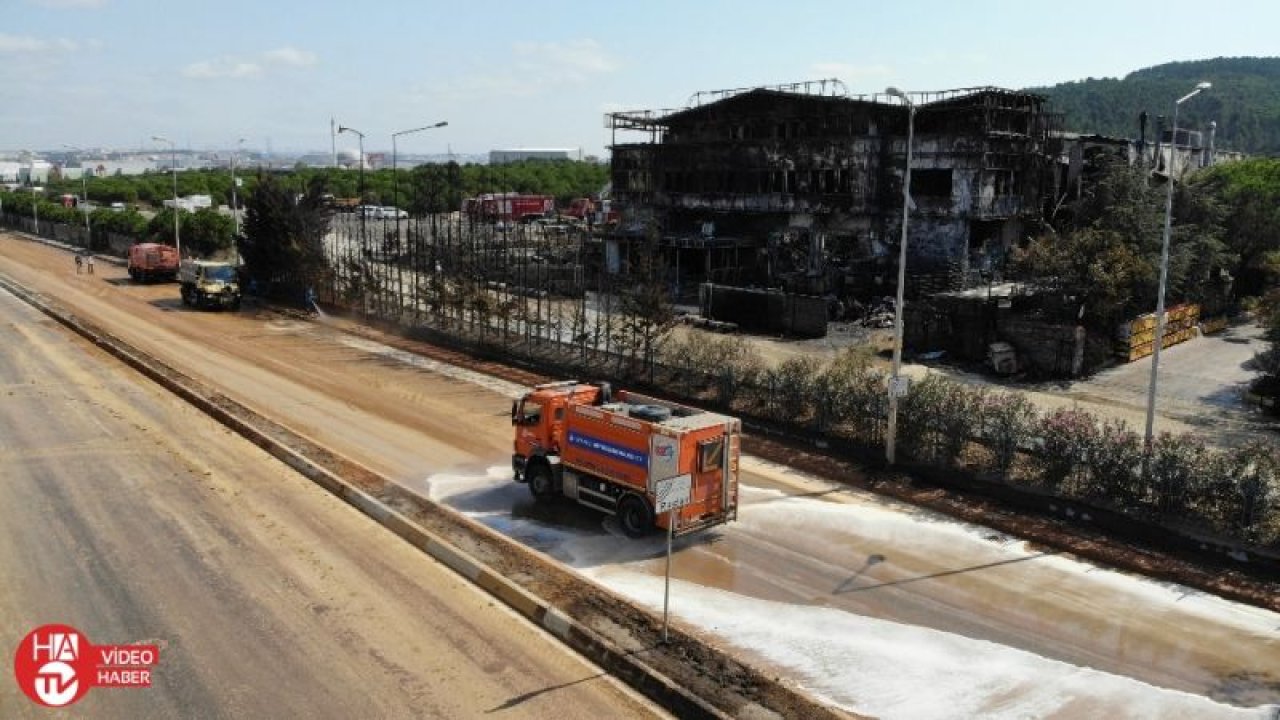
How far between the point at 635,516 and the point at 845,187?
40773mm

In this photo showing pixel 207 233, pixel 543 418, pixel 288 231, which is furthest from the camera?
pixel 207 233

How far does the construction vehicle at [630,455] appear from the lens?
1798 cm

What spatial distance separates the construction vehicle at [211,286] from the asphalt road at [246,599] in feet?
88.7

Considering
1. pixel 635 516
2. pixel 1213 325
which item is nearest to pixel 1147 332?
pixel 1213 325

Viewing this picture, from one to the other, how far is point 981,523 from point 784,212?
40.8m

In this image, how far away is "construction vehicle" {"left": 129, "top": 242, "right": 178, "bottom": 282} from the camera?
6169 centimetres

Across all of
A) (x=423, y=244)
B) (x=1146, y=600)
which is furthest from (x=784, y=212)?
(x=1146, y=600)

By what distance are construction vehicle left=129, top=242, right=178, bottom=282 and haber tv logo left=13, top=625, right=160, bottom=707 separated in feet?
176

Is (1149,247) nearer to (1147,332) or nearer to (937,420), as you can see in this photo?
(1147,332)

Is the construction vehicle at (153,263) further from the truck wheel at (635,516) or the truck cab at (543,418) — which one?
the truck wheel at (635,516)

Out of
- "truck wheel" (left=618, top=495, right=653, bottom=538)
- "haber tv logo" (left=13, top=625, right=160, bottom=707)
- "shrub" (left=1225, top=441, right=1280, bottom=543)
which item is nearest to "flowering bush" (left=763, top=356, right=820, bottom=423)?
"truck wheel" (left=618, top=495, right=653, bottom=538)

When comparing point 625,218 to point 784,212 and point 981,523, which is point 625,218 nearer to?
point 784,212

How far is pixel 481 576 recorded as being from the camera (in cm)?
1633

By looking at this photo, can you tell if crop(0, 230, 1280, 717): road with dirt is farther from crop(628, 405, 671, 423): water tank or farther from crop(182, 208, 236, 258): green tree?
crop(182, 208, 236, 258): green tree
